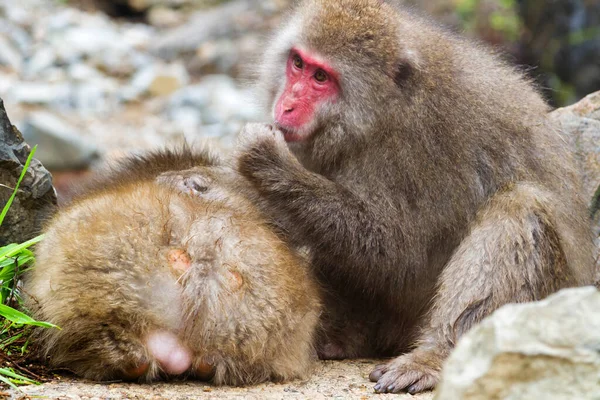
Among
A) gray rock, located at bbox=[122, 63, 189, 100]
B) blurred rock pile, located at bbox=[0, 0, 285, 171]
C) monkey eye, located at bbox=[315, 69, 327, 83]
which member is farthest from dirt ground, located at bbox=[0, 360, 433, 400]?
gray rock, located at bbox=[122, 63, 189, 100]

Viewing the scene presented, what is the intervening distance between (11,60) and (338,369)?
12.3 m

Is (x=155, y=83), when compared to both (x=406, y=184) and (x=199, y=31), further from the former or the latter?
(x=406, y=184)

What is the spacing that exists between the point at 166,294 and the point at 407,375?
1225 millimetres

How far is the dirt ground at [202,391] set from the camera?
320 cm

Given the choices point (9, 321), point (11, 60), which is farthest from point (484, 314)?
point (11, 60)

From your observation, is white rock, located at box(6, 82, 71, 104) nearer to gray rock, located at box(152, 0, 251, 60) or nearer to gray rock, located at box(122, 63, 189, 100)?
gray rock, located at box(122, 63, 189, 100)

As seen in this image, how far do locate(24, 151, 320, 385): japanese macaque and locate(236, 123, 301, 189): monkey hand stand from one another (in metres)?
0.48

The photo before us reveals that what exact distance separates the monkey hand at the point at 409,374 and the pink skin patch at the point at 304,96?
1261mm

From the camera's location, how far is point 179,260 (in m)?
3.35

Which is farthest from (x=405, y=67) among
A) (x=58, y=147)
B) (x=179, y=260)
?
(x=58, y=147)

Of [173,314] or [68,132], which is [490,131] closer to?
[173,314]

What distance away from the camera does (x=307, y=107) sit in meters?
4.32

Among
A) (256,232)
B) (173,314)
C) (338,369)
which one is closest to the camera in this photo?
(173,314)

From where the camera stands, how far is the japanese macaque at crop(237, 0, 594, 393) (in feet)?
13.2
